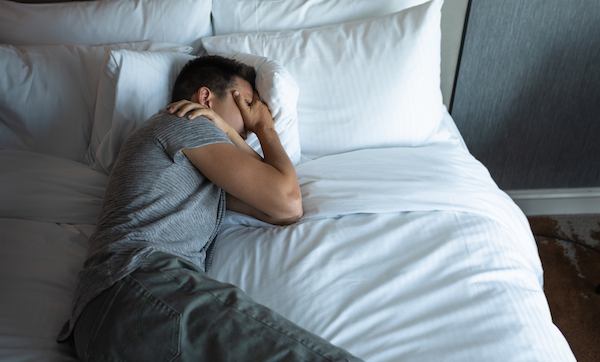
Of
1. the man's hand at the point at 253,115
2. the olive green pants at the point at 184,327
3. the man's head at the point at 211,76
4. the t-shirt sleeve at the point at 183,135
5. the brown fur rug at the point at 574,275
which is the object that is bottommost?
the brown fur rug at the point at 574,275

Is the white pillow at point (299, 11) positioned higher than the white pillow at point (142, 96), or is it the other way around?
the white pillow at point (299, 11)

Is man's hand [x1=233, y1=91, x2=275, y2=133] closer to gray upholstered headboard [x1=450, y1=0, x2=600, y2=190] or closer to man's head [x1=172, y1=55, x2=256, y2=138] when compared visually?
man's head [x1=172, y1=55, x2=256, y2=138]

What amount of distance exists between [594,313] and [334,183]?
1075 mm

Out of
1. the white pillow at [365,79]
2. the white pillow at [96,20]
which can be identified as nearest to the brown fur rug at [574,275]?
the white pillow at [365,79]

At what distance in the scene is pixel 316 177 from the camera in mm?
1137

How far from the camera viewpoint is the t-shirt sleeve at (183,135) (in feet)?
2.95

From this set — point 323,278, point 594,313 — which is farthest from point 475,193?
point 594,313

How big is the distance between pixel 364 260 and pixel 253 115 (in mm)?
500

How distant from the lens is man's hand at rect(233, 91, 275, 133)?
1.11 m

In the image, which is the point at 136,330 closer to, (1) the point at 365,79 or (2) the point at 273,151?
(2) the point at 273,151

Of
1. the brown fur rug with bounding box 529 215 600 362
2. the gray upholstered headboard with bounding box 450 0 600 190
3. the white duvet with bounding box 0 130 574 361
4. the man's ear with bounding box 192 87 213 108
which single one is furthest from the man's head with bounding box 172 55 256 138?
the brown fur rug with bounding box 529 215 600 362

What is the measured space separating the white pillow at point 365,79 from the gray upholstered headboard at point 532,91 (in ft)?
1.07

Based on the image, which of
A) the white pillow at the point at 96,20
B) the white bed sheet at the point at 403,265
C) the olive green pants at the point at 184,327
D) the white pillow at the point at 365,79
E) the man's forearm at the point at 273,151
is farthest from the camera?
the white pillow at the point at 96,20

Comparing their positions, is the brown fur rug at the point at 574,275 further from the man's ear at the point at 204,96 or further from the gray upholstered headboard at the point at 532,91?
the man's ear at the point at 204,96
